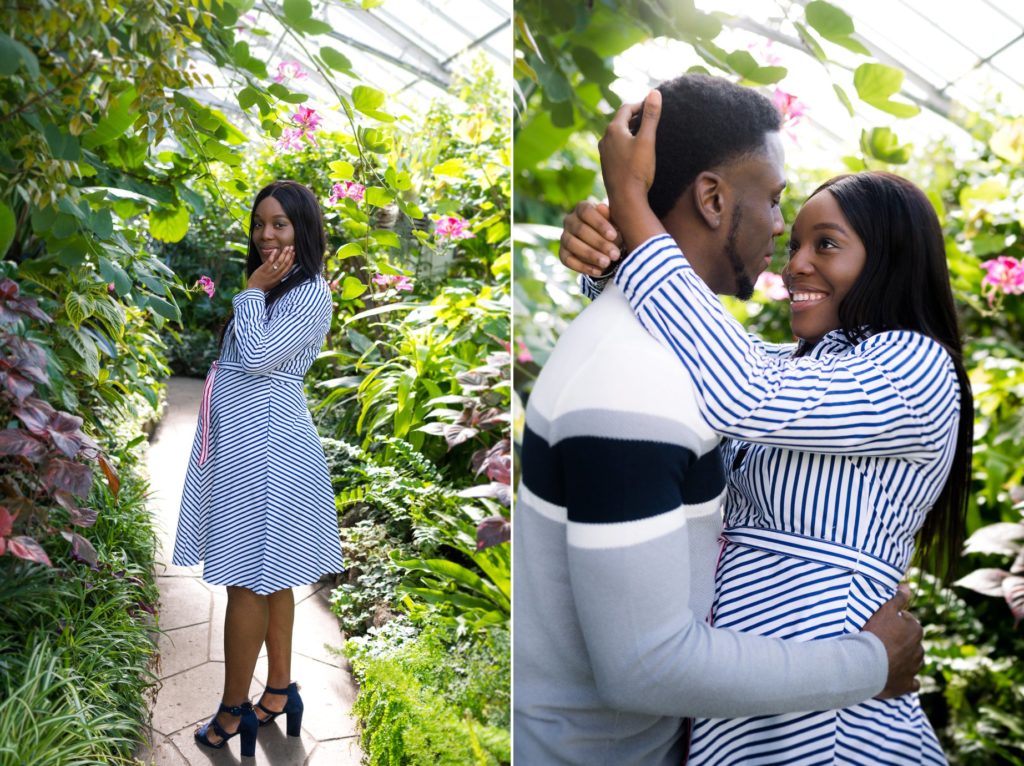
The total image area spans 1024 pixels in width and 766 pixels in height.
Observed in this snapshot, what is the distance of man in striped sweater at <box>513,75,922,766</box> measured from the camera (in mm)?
797

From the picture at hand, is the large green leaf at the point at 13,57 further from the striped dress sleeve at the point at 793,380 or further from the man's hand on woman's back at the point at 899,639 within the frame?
the man's hand on woman's back at the point at 899,639

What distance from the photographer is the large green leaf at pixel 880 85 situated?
1.00m

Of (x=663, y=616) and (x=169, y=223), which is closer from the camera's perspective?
(x=663, y=616)

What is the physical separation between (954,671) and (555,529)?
26.8 inches

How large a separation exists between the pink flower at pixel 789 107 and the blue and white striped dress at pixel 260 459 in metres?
0.72

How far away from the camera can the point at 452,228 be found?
4.55ft

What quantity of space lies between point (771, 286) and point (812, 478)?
281 millimetres

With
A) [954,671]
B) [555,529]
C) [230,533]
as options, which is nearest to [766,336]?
[555,529]

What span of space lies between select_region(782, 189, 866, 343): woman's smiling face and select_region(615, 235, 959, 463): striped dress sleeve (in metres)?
0.06

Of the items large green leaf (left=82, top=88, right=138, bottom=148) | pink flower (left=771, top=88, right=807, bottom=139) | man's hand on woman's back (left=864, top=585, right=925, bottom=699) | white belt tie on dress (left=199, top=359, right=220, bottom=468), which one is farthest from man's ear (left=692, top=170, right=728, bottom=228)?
large green leaf (left=82, top=88, right=138, bottom=148)

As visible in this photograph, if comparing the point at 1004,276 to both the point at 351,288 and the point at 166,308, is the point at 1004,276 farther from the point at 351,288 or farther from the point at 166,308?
the point at 166,308

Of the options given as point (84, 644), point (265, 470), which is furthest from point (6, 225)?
point (84, 644)

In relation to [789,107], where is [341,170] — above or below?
below

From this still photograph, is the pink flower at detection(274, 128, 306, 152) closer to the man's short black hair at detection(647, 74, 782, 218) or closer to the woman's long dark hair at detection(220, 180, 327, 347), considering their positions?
the woman's long dark hair at detection(220, 180, 327, 347)
